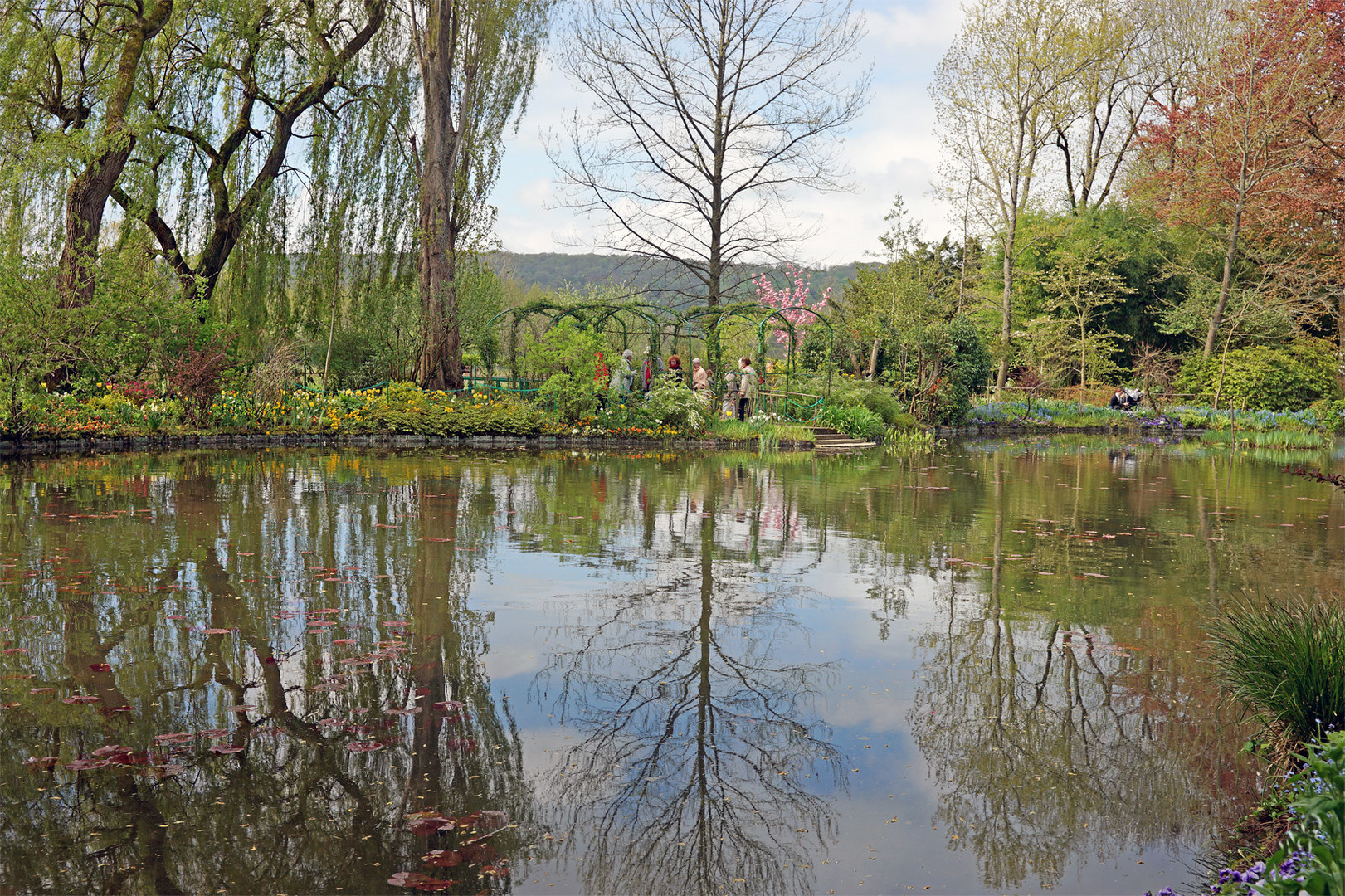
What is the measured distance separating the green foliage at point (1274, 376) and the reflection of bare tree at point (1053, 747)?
89.6ft

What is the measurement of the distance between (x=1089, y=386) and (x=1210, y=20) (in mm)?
16406

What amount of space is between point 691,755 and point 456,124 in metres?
22.1

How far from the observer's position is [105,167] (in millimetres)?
18516

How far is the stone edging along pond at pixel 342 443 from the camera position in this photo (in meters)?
15.1

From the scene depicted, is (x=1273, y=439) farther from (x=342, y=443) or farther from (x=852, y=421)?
(x=342, y=443)

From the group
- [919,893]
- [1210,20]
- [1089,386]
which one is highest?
[1210,20]

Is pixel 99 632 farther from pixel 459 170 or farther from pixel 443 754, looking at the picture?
pixel 459 170

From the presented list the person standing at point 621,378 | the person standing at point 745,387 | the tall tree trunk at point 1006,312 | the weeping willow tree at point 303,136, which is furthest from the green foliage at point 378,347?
the tall tree trunk at point 1006,312

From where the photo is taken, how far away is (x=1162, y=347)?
117 feet

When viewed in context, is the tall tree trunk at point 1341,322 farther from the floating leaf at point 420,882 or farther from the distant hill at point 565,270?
the floating leaf at point 420,882

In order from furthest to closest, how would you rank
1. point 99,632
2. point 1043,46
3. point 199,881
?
point 1043,46, point 99,632, point 199,881

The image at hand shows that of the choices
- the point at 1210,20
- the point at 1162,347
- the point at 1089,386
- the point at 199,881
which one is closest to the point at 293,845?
the point at 199,881

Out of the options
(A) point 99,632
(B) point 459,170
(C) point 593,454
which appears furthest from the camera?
(B) point 459,170

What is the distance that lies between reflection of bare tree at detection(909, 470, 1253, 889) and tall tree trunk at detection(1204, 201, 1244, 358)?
2804 cm
